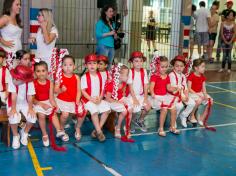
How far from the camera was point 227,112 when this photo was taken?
7.37 meters

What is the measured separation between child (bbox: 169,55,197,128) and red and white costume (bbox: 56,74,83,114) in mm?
1579

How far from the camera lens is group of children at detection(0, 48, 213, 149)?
16.8ft

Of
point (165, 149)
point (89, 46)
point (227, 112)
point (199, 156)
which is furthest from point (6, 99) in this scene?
point (89, 46)

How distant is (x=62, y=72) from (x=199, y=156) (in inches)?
83.9

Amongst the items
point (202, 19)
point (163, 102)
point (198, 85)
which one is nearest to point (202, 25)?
point (202, 19)

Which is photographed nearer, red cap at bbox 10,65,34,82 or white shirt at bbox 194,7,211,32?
red cap at bbox 10,65,34,82

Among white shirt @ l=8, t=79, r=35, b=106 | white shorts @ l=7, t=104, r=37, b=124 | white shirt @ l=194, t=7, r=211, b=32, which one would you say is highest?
white shirt @ l=194, t=7, r=211, b=32

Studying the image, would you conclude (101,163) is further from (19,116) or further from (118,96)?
(118,96)

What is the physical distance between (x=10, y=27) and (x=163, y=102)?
257 cm

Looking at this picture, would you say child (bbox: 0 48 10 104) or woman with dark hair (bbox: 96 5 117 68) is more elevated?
woman with dark hair (bbox: 96 5 117 68)

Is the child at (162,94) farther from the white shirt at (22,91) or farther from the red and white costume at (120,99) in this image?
the white shirt at (22,91)

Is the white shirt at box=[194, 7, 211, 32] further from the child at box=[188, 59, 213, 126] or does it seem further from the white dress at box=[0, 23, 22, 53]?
the white dress at box=[0, 23, 22, 53]

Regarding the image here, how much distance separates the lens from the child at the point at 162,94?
604 centimetres

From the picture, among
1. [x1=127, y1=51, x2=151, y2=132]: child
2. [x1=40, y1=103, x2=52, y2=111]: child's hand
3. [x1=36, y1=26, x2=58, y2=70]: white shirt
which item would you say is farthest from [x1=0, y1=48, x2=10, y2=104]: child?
[x1=127, y1=51, x2=151, y2=132]: child
